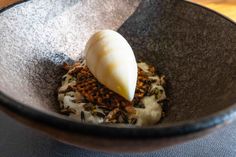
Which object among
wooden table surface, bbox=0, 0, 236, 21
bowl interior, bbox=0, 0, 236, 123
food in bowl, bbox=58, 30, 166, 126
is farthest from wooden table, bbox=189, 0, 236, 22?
food in bowl, bbox=58, 30, 166, 126

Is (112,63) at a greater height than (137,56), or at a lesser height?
greater

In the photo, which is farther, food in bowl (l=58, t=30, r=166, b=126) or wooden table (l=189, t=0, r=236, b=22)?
wooden table (l=189, t=0, r=236, b=22)

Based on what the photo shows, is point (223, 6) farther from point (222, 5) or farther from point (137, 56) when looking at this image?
point (137, 56)

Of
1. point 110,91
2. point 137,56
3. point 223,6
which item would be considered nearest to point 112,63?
point 110,91

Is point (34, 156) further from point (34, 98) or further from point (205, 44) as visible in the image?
point (205, 44)

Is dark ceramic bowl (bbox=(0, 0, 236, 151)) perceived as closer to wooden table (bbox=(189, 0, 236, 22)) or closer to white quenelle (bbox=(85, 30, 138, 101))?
white quenelle (bbox=(85, 30, 138, 101))

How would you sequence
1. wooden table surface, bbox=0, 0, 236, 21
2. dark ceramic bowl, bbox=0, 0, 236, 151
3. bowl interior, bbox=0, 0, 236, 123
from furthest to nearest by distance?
wooden table surface, bbox=0, 0, 236, 21
bowl interior, bbox=0, 0, 236, 123
dark ceramic bowl, bbox=0, 0, 236, 151
